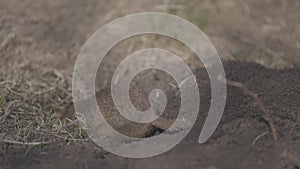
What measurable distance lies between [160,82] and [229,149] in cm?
92

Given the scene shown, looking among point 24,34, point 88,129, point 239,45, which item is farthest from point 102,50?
point 88,129

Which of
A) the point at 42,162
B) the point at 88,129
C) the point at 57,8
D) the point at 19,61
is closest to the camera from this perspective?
the point at 42,162

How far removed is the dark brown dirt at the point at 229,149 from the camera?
7.32 ft

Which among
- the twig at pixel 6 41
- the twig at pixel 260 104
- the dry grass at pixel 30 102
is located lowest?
the twig at pixel 260 104

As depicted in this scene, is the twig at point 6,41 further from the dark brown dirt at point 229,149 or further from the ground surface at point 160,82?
the dark brown dirt at point 229,149

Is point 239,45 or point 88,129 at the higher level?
point 88,129

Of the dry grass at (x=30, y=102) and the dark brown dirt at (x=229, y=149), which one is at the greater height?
the dry grass at (x=30, y=102)

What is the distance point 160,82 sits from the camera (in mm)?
3107

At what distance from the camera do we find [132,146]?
2350 mm

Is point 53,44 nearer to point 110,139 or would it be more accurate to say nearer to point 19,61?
point 19,61

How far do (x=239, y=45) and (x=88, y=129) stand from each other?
1441 millimetres

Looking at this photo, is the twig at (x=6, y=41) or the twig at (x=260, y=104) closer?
the twig at (x=260, y=104)

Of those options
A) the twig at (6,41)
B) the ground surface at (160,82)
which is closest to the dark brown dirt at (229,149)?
the ground surface at (160,82)

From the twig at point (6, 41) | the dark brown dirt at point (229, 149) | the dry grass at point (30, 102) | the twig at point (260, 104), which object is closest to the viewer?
the dark brown dirt at point (229, 149)
